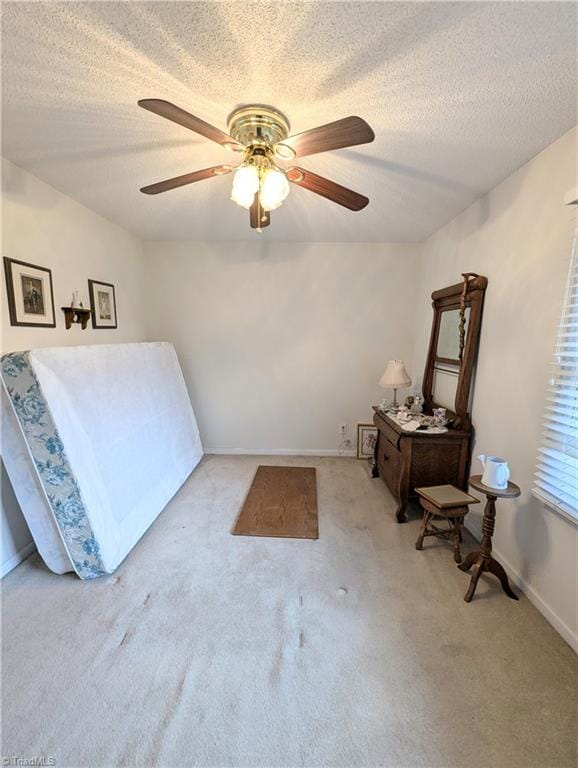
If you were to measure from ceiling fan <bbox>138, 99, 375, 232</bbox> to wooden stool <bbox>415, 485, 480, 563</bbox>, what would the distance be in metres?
1.80

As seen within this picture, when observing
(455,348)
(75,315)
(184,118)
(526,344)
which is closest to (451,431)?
(455,348)

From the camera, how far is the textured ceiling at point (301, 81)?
103 centimetres

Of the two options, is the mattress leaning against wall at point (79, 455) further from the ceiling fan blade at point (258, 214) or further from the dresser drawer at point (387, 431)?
the dresser drawer at point (387, 431)

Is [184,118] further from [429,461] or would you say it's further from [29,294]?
[429,461]

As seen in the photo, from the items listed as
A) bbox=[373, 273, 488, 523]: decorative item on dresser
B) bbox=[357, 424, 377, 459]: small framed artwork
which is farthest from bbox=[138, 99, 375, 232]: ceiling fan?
bbox=[357, 424, 377, 459]: small framed artwork

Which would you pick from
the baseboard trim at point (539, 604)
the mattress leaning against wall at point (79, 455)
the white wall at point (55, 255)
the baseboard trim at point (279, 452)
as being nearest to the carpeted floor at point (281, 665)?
the baseboard trim at point (539, 604)

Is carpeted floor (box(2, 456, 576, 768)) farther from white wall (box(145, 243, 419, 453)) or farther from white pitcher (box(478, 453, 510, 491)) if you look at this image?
white wall (box(145, 243, 419, 453))

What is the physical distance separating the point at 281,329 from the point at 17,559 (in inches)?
111

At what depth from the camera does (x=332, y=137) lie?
1237mm

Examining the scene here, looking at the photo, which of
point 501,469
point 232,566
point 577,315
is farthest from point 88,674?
point 577,315

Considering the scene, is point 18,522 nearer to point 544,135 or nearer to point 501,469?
point 501,469

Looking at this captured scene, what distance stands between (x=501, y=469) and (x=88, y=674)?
6.85 feet

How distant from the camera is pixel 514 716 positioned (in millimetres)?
1202

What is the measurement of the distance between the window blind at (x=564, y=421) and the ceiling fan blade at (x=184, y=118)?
1.66 m
